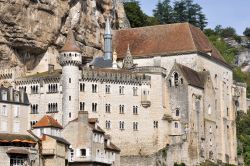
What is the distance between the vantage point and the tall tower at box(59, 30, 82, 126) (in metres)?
87.4

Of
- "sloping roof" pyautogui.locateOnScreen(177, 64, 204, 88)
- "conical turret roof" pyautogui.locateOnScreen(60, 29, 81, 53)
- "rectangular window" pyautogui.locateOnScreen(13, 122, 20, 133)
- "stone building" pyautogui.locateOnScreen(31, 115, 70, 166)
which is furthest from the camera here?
"sloping roof" pyautogui.locateOnScreen(177, 64, 204, 88)

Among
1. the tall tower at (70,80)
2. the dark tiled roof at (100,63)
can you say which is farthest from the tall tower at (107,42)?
the tall tower at (70,80)

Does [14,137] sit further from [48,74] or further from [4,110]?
[48,74]

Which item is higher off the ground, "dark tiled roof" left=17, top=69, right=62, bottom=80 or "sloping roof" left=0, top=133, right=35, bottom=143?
"dark tiled roof" left=17, top=69, right=62, bottom=80

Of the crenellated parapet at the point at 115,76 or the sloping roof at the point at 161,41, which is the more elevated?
the sloping roof at the point at 161,41

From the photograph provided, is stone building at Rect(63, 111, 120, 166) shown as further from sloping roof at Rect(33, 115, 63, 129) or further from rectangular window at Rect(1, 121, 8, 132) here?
rectangular window at Rect(1, 121, 8, 132)

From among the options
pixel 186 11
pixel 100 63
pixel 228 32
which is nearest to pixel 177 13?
pixel 186 11

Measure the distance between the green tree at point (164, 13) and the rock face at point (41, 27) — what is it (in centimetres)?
3364

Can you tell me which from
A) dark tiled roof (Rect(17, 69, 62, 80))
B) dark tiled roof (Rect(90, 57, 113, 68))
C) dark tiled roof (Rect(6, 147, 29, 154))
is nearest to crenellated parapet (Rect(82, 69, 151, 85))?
dark tiled roof (Rect(17, 69, 62, 80))

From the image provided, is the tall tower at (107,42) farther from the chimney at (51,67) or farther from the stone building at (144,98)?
the chimney at (51,67)

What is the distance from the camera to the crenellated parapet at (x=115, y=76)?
294 feet

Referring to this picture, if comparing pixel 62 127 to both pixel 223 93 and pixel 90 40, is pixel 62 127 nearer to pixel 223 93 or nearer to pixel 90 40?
pixel 90 40

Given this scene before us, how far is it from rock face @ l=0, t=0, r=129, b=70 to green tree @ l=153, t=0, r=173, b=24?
110ft

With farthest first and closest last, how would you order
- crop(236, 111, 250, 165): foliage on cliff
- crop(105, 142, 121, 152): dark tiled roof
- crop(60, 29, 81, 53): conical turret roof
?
crop(236, 111, 250, 165): foliage on cliff
crop(60, 29, 81, 53): conical turret roof
crop(105, 142, 121, 152): dark tiled roof
